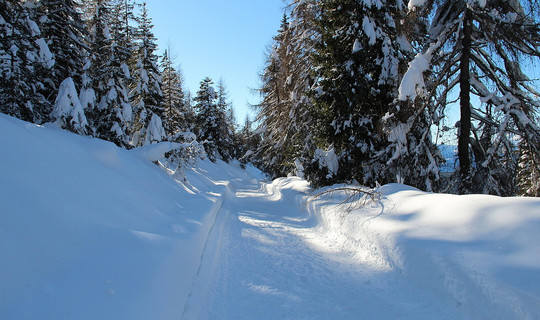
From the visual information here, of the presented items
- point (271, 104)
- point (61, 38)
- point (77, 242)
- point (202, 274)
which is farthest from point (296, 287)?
point (271, 104)

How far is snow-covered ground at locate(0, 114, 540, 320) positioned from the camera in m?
2.77

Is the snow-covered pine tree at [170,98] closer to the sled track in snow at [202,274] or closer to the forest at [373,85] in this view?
the forest at [373,85]

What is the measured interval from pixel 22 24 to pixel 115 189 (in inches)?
380

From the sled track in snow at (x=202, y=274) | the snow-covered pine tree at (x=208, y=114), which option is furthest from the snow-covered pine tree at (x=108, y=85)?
the snow-covered pine tree at (x=208, y=114)

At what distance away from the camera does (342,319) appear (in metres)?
3.18

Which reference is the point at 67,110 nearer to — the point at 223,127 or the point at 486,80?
the point at 486,80

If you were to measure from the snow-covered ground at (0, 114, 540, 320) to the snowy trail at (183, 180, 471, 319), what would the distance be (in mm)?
21

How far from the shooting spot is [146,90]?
1830 cm

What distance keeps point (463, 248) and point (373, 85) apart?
709cm

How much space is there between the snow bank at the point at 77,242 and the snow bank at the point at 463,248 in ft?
10.6

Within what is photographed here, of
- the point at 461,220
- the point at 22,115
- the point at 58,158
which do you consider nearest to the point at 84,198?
the point at 58,158

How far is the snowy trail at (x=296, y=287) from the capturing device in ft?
10.8

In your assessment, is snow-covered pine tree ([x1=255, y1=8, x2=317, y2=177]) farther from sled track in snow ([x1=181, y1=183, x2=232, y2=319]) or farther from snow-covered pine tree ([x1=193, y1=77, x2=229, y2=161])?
snow-covered pine tree ([x1=193, y1=77, x2=229, y2=161])

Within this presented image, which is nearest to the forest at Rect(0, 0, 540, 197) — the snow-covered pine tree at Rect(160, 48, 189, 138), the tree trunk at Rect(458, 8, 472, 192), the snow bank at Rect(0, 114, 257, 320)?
the tree trunk at Rect(458, 8, 472, 192)
